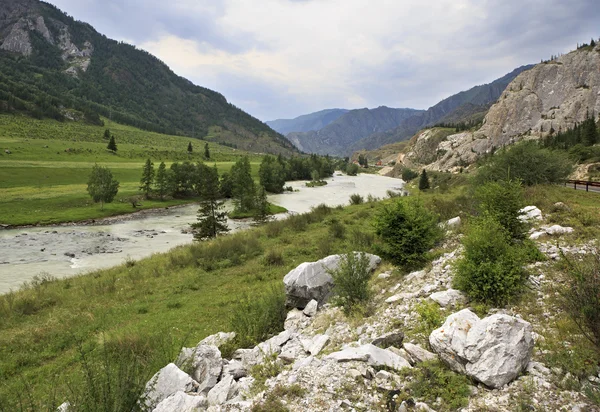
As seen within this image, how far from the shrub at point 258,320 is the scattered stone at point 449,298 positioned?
473cm

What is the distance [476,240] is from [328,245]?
11663mm

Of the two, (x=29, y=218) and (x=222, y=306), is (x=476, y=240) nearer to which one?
(x=222, y=306)

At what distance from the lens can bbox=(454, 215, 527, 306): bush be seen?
6551 millimetres

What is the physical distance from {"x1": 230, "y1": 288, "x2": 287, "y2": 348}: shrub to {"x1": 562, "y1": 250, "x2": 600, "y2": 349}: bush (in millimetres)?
6916

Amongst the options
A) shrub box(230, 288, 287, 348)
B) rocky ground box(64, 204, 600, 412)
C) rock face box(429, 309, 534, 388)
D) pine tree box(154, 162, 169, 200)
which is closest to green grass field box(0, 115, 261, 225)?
pine tree box(154, 162, 169, 200)

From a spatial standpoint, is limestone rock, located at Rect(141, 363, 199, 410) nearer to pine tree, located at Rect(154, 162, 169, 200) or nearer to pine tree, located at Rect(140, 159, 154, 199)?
pine tree, located at Rect(140, 159, 154, 199)

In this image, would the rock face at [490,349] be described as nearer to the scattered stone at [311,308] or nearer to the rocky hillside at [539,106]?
the scattered stone at [311,308]

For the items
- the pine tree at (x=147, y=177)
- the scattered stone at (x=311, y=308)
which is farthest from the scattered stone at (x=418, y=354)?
the pine tree at (x=147, y=177)

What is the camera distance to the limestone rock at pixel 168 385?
223 inches

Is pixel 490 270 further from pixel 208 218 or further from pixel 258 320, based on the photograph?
pixel 208 218

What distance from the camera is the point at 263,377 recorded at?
19.0 feet

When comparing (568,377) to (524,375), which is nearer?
(568,377)

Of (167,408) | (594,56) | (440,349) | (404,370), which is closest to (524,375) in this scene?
(440,349)

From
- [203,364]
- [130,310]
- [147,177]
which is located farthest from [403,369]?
[147,177]
